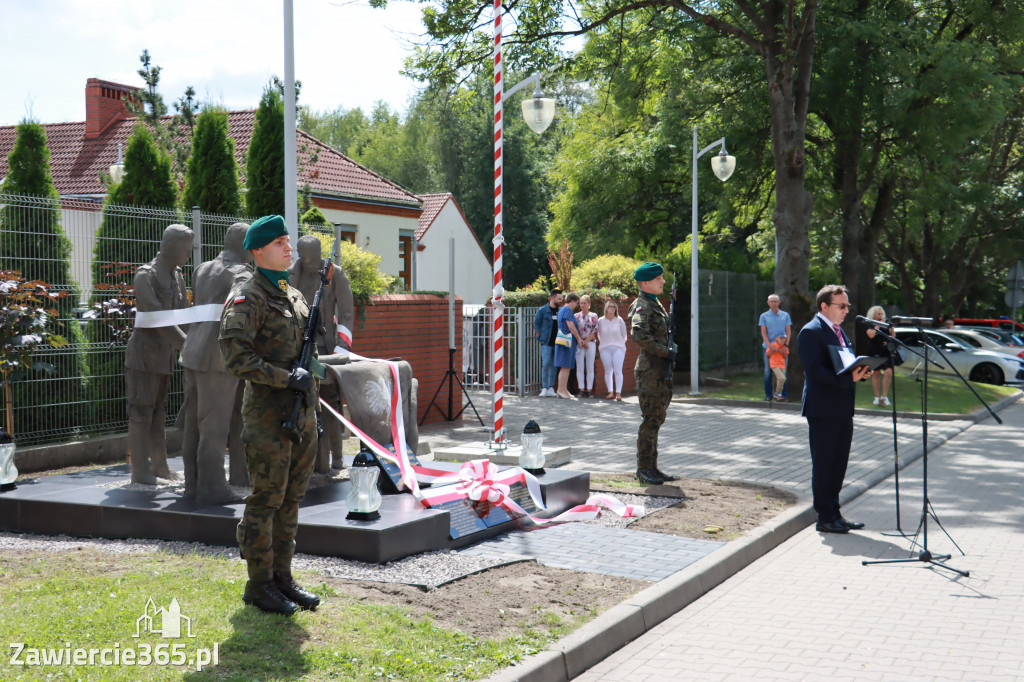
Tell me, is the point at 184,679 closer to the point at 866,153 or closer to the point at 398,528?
the point at 398,528

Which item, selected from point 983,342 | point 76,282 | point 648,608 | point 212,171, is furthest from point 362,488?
point 983,342

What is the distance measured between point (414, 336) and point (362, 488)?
28.5ft

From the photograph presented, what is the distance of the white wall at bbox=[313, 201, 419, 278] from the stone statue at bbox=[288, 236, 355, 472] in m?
19.9

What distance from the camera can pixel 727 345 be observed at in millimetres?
26922

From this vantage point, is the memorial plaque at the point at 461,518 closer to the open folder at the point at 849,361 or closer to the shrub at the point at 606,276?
the open folder at the point at 849,361

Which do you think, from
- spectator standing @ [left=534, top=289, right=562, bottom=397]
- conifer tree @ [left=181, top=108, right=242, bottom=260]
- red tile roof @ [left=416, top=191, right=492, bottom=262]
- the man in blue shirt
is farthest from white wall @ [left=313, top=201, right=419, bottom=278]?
conifer tree @ [left=181, top=108, right=242, bottom=260]

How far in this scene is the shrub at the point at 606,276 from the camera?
71.0 ft

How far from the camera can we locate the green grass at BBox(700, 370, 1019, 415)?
18906 millimetres

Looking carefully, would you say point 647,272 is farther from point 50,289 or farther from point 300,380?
point 50,289

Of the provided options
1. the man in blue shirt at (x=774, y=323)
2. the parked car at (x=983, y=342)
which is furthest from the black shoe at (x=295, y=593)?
the parked car at (x=983, y=342)

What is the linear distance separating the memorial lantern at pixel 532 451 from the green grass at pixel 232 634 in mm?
3272

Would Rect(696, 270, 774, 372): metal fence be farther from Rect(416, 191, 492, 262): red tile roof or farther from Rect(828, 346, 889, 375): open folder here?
Rect(416, 191, 492, 262): red tile roof

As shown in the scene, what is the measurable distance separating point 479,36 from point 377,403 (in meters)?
13.3

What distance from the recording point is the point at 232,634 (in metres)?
4.79
